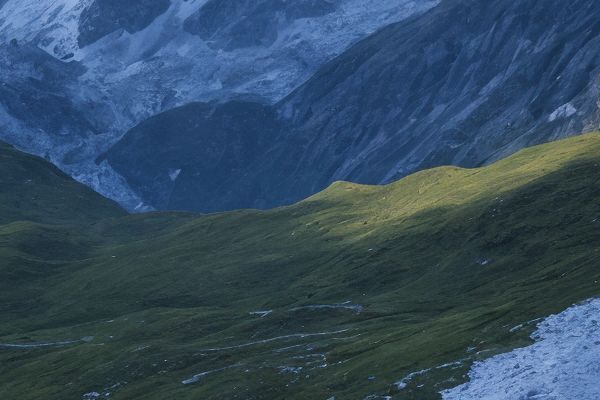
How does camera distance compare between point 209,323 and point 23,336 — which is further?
point 23,336

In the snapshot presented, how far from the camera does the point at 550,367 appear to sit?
85562 mm

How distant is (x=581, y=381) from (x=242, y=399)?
37896 millimetres

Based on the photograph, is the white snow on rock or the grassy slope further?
the grassy slope

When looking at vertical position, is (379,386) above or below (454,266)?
above

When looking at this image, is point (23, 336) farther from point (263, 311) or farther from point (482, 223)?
point (482, 223)

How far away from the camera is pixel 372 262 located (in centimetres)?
19200

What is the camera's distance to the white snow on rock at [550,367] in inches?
3231

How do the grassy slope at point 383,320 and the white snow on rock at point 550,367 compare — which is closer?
the white snow on rock at point 550,367

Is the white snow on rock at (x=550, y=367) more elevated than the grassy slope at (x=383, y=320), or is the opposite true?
the white snow on rock at (x=550, y=367)

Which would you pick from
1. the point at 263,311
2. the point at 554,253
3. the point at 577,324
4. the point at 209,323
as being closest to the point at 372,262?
the point at 263,311

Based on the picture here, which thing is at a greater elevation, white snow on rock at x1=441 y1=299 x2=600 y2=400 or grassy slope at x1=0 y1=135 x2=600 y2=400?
white snow on rock at x1=441 y1=299 x2=600 y2=400

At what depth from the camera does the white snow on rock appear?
8206 centimetres

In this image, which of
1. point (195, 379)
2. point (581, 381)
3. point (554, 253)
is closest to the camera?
point (581, 381)

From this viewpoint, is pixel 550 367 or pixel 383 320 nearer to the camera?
pixel 550 367
